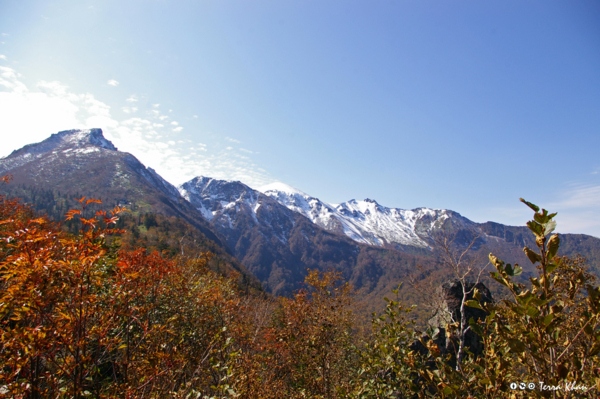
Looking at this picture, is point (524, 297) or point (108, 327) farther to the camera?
point (108, 327)

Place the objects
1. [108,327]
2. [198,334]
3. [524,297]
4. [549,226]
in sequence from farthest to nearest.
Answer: [198,334], [108,327], [549,226], [524,297]

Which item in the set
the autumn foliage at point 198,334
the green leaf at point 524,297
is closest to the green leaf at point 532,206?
the autumn foliage at point 198,334

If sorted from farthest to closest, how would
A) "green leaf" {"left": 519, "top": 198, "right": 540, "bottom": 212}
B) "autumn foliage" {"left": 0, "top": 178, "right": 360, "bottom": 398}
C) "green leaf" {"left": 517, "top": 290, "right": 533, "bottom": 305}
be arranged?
"autumn foliage" {"left": 0, "top": 178, "right": 360, "bottom": 398} → "green leaf" {"left": 519, "top": 198, "right": 540, "bottom": 212} → "green leaf" {"left": 517, "top": 290, "right": 533, "bottom": 305}

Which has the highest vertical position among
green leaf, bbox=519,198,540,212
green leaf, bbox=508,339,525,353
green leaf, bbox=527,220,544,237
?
green leaf, bbox=519,198,540,212

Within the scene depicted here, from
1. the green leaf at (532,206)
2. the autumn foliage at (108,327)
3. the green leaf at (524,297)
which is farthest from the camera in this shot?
the autumn foliage at (108,327)

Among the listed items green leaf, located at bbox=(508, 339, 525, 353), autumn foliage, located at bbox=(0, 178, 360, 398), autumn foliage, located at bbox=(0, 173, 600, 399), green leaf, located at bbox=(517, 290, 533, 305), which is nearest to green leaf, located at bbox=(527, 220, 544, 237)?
autumn foliage, located at bbox=(0, 173, 600, 399)

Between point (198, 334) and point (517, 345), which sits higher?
point (517, 345)

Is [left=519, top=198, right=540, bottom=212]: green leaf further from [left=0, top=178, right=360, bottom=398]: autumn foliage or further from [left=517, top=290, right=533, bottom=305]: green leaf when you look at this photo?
[left=0, top=178, right=360, bottom=398]: autumn foliage

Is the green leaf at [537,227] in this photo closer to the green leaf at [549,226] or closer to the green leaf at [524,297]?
the green leaf at [549,226]

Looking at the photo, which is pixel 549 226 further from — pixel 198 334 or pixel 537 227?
pixel 198 334

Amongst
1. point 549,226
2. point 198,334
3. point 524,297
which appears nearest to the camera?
point 524,297

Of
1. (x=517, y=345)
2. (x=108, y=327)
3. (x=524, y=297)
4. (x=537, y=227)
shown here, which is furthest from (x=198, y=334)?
(x=537, y=227)

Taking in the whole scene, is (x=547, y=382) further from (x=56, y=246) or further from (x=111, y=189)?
(x=111, y=189)

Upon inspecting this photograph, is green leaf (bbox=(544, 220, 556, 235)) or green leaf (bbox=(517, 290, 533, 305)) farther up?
green leaf (bbox=(544, 220, 556, 235))
